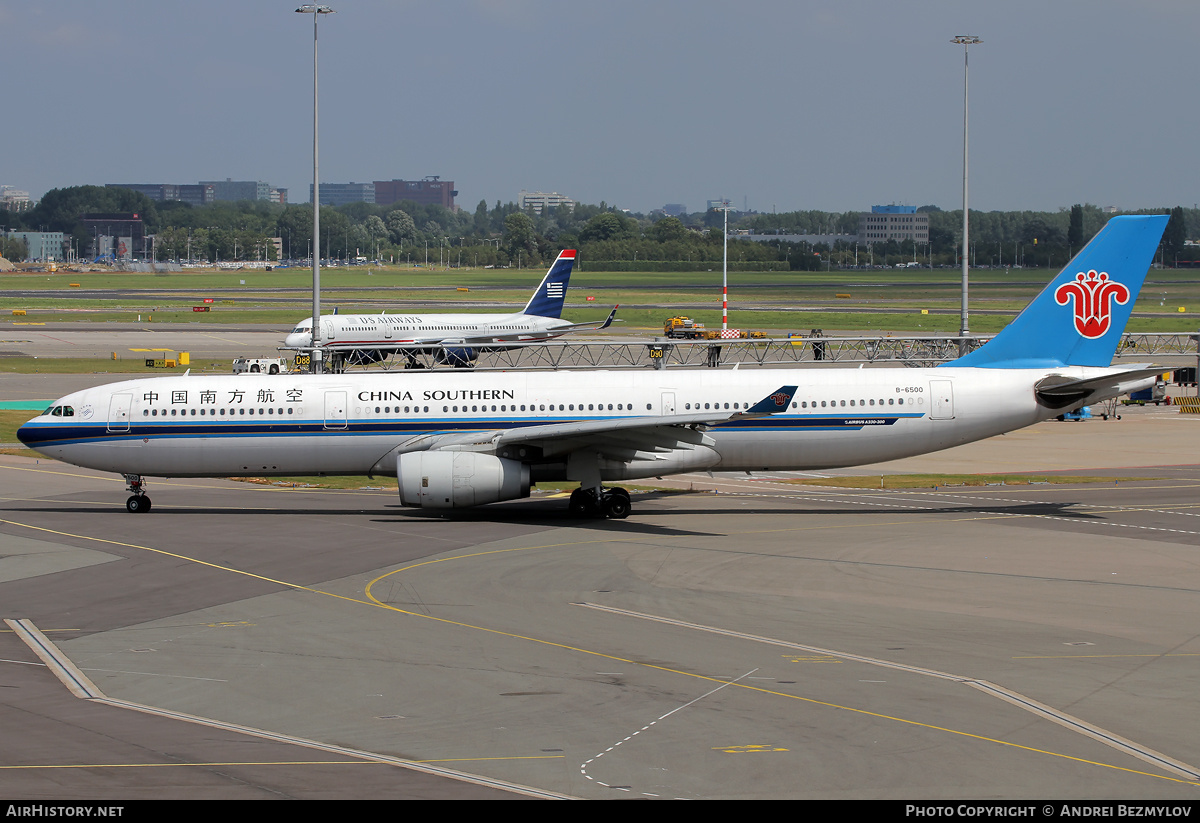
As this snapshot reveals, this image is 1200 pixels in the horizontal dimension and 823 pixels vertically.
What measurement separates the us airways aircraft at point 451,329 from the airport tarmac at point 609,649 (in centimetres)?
4794

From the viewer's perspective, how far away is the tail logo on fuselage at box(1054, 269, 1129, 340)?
38.1 meters

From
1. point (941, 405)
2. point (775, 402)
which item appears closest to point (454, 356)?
point (941, 405)

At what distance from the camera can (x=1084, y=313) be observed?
3812 cm

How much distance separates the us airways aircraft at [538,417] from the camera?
119 ft

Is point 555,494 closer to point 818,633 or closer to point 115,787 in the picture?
point 818,633

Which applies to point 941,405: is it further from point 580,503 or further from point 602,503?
point 580,503

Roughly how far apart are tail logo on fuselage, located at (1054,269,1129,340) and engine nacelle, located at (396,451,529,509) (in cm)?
1818

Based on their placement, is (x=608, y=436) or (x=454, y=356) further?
(x=454, y=356)

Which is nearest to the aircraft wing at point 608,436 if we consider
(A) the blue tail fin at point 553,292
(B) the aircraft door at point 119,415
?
(B) the aircraft door at point 119,415

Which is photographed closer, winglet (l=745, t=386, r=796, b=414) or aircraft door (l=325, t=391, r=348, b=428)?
winglet (l=745, t=386, r=796, b=414)

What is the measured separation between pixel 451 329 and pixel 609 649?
70154 millimetres

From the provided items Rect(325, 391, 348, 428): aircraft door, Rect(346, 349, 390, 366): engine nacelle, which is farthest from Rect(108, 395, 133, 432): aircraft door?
Rect(346, 349, 390, 366): engine nacelle

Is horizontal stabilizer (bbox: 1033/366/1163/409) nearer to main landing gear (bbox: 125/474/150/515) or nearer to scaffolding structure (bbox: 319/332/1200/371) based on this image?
main landing gear (bbox: 125/474/150/515)

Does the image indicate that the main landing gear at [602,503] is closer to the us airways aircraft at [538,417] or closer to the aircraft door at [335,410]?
the us airways aircraft at [538,417]
